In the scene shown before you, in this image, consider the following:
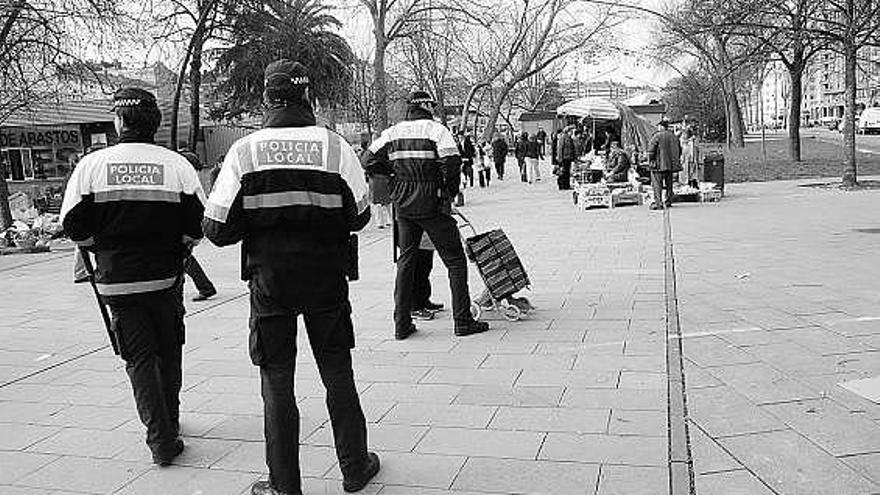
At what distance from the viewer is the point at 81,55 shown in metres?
16.8

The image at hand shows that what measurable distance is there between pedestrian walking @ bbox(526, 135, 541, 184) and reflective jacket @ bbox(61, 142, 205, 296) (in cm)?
2295

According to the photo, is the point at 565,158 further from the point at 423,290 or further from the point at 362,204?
the point at 362,204

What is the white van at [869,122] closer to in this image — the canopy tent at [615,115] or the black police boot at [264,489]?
the canopy tent at [615,115]

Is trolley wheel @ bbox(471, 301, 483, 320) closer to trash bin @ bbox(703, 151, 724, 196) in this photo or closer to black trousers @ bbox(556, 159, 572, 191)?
trash bin @ bbox(703, 151, 724, 196)

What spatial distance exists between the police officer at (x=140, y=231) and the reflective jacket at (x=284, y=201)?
0.75 m

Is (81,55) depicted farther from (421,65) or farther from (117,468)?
(421,65)

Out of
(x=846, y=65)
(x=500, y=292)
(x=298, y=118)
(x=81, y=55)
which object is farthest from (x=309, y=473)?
(x=846, y=65)

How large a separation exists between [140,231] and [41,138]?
32692 millimetres

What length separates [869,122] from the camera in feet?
214

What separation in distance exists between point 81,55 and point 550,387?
589 inches

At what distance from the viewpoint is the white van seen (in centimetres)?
6450

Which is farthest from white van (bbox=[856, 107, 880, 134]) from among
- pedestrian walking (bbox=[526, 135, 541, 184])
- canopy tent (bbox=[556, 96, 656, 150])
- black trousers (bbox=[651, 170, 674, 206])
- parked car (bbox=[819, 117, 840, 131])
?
black trousers (bbox=[651, 170, 674, 206])

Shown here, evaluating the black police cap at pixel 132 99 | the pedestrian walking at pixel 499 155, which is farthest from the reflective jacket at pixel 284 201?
the pedestrian walking at pixel 499 155

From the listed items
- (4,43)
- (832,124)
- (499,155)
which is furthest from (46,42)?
(832,124)
